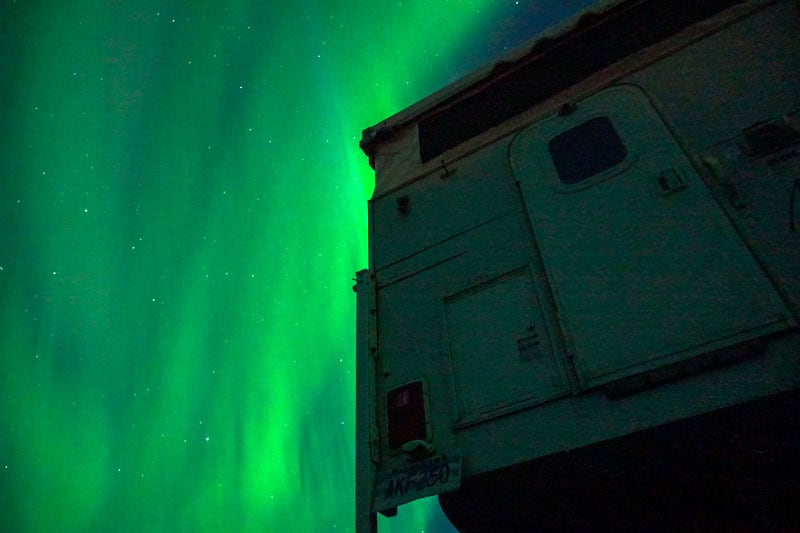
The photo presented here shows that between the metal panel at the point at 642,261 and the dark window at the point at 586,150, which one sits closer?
the metal panel at the point at 642,261

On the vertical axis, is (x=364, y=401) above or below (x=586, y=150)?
below

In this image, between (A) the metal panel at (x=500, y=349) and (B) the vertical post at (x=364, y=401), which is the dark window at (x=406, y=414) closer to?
(B) the vertical post at (x=364, y=401)

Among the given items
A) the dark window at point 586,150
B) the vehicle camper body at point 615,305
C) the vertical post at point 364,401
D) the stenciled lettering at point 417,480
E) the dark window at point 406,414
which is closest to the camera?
the vehicle camper body at point 615,305

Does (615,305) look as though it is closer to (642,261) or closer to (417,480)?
(642,261)

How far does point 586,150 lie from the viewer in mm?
6469

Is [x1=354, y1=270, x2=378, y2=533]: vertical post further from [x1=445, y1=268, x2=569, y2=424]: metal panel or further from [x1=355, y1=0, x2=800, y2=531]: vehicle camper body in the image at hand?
[x1=445, y1=268, x2=569, y2=424]: metal panel

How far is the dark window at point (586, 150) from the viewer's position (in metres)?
6.21

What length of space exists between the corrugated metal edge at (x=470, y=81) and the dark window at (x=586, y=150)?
271cm

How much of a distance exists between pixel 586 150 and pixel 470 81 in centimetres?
350

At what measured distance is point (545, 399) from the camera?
514 cm

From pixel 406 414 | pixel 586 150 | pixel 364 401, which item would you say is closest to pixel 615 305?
pixel 586 150

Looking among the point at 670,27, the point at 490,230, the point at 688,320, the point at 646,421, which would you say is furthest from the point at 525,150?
the point at 646,421

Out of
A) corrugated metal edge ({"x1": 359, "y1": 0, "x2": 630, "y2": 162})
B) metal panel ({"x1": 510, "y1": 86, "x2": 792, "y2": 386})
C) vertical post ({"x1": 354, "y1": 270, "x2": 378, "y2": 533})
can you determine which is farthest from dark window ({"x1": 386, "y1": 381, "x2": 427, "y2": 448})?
corrugated metal edge ({"x1": 359, "y1": 0, "x2": 630, "y2": 162})

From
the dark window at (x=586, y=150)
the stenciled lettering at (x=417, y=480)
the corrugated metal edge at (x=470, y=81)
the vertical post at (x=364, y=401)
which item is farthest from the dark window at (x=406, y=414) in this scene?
the corrugated metal edge at (x=470, y=81)
